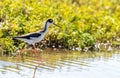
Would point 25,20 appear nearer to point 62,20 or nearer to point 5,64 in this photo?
point 62,20

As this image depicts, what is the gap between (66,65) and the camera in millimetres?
13117

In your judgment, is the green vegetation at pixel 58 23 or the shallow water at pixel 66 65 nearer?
the shallow water at pixel 66 65

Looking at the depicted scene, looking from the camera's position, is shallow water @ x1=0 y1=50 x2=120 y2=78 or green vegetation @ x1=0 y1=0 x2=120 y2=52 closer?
shallow water @ x1=0 y1=50 x2=120 y2=78

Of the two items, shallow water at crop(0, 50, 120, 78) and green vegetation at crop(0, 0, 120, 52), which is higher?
green vegetation at crop(0, 0, 120, 52)

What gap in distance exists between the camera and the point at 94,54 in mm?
15500

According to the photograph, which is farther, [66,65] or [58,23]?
[58,23]

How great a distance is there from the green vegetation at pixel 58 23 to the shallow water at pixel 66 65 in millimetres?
654

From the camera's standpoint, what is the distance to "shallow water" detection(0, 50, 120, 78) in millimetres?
11695

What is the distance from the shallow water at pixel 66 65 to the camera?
11.7 meters

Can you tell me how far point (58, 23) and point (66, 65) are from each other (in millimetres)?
3567

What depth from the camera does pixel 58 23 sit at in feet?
54.0

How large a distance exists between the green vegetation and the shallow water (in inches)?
25.8

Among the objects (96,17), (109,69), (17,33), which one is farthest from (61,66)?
(96,17)

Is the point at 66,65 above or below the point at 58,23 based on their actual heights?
below
